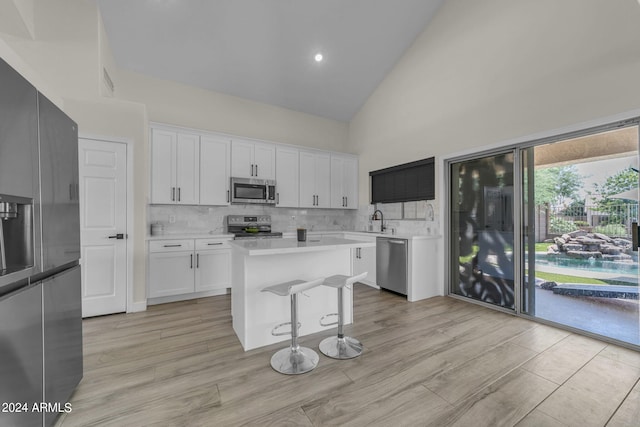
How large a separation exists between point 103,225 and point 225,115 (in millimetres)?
2620

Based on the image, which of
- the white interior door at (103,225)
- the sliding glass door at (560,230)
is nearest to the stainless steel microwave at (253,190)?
the white interior door at (103,225)

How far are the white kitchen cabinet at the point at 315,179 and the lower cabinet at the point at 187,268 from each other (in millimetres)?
1885

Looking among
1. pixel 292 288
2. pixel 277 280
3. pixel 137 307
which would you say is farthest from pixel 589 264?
pixel 137 307

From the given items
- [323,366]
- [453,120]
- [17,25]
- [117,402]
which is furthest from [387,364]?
[17,25]

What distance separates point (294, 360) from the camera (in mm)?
2180

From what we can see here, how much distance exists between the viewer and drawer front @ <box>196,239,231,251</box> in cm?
387

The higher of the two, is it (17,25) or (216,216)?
(17,25)

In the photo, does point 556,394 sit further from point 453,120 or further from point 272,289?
point 453,120

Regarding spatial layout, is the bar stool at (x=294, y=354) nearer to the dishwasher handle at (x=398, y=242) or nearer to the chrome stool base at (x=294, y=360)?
the chrome stool base at (x=294, y=360)

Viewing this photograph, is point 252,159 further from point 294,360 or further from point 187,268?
point 294,360

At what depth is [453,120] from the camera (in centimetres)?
388

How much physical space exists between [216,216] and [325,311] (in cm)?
282

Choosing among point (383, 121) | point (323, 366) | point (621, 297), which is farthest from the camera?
point (383, 121)

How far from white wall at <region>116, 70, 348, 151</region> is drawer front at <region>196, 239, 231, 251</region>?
79.1 inches
